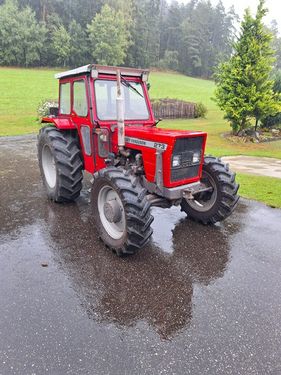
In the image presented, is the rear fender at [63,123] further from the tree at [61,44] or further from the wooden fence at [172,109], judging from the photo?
the tree at [61,44]

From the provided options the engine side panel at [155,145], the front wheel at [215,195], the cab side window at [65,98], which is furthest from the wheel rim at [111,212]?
the cab side window at [65,98]

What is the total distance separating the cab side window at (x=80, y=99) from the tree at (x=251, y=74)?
35.9 feet

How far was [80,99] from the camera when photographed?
507cm

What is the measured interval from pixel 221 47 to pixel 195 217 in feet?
298

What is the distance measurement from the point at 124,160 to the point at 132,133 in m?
0.52

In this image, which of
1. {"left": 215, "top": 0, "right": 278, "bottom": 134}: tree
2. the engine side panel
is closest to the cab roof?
the engine side panel

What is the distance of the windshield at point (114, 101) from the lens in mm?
4832

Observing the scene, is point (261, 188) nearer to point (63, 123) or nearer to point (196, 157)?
point (196, 157)

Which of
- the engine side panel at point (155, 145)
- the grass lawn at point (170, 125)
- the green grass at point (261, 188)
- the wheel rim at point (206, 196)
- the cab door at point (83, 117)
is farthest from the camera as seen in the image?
the grass lawn at point (170, 125)

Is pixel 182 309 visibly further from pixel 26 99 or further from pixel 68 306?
pixel 26 99

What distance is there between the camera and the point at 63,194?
17.8ft

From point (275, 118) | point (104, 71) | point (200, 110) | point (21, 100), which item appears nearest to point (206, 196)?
point (104, 71)

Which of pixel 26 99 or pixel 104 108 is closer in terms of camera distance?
pixel 104 108

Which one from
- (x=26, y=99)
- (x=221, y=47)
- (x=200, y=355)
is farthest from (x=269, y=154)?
(x=221, y=47)
